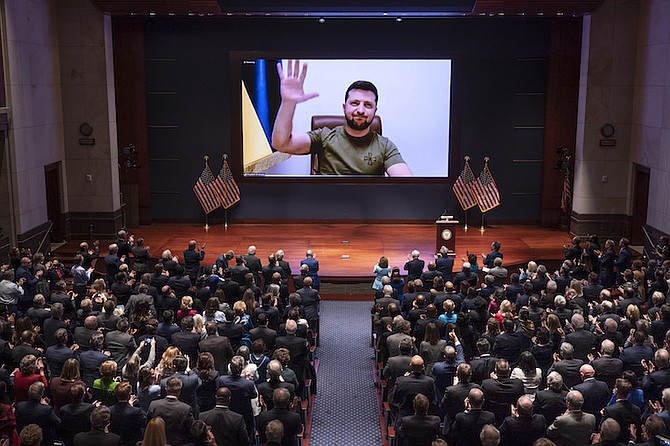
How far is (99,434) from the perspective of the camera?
6.07 metres

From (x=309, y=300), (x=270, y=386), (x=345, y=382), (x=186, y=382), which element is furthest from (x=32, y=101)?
(x=270, y=386)

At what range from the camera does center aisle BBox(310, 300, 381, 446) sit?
878cm

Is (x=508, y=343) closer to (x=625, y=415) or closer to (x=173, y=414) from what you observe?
(x=625, y=415)

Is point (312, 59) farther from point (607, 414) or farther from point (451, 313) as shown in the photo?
point (607, 414)

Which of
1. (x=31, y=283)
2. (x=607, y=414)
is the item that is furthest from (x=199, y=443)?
(x=31, y=283)

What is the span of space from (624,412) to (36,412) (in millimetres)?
5059

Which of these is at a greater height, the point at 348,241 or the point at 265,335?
the point at 265,335

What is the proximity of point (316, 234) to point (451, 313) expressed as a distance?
8351mm

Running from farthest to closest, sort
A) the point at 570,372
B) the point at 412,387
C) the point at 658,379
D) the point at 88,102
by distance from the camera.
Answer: the point at 88,102
the point at 570,372
the point at 658,379
the point at 412,387

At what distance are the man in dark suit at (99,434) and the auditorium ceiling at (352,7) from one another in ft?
37.1

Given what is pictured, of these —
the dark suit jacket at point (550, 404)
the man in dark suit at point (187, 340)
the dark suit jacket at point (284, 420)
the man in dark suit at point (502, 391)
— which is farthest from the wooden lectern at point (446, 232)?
the dark suit jacket at point (284, 420)

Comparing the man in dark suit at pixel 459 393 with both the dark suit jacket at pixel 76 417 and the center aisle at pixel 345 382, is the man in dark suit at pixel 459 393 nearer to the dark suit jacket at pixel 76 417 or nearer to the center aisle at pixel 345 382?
the center aisle at pixel 345 382

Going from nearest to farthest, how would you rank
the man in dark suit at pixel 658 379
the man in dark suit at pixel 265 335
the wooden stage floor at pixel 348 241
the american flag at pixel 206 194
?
the man in dark suit at pixel 658 379 → the man in dark suit at pixel 265 335 → the wooden stage floor at pixel 348 241 → the american flag at pixel 206 194

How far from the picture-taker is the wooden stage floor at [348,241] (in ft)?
49.6
